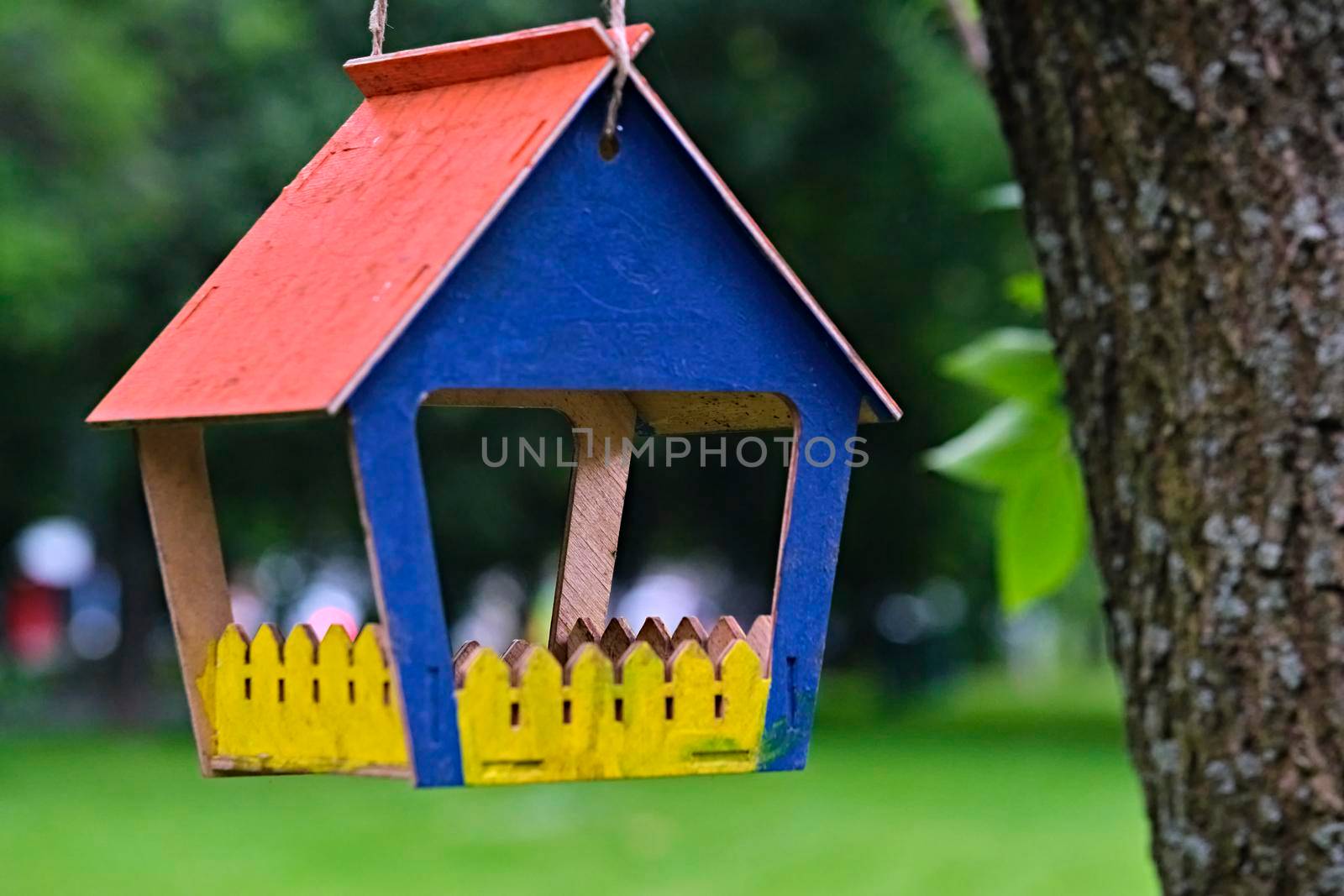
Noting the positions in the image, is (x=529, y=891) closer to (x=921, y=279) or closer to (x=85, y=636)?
(x=921, y=279)

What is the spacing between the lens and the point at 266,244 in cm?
208

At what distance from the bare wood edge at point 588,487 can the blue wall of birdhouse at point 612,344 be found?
48cm

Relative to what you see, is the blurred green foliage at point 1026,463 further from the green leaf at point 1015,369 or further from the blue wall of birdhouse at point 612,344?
the blue wall of birdhouse at point 612,344

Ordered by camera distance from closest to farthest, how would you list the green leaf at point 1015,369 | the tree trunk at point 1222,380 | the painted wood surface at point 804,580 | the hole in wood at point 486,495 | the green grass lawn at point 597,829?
the painted wood surface at point 804,580 < the tree trunk at point 1222,380 < the green leaf at point 1015,369 < the green grass lawn at point 597,829 < the hole in wood at point 486,495

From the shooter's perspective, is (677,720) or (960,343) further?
(960,343)

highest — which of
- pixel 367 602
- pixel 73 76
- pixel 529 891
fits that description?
pixel 73 76

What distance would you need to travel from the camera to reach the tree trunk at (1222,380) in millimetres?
2166

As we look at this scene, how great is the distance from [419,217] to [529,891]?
825 centimetres

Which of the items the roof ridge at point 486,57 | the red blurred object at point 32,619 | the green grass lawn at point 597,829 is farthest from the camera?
the red blurred object at point 32,619

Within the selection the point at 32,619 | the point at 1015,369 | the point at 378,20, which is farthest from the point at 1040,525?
the point at 32,619

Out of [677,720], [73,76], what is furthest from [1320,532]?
[73,76]

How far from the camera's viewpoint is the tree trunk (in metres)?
2.17

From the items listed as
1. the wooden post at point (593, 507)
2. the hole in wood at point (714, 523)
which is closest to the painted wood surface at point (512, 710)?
the wooden post at point (593, 507)

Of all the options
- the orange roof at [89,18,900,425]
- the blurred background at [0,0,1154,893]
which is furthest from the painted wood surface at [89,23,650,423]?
the blurred background at [0,0,1154,893]
